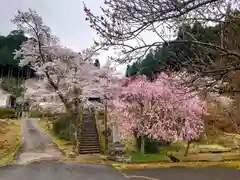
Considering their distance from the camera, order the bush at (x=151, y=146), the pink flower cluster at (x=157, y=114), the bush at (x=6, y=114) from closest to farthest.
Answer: the pink flower cluster at (x=157, y=114)
the bush at (x=151, y=146)
the bush at (x=6, y=114)

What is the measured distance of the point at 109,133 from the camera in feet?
72.2

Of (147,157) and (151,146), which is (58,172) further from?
(151,146)

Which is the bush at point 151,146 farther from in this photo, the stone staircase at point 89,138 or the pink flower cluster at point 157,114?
the stone staircase at point 89,138

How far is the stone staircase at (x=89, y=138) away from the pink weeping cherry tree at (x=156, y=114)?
1.93 metres

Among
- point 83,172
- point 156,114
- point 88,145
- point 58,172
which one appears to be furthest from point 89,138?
point 58,172

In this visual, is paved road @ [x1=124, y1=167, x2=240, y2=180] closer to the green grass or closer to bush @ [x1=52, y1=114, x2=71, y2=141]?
the green grass

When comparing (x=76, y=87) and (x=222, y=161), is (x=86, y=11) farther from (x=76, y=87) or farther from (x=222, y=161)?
(x=76, y=87)

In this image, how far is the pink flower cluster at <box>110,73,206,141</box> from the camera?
1982 cm

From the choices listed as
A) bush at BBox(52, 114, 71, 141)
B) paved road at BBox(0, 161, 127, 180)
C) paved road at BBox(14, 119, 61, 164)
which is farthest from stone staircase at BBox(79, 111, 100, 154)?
paved road at BBox(0, 161, 127, 180)

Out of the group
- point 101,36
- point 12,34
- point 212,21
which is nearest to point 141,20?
point 101,36

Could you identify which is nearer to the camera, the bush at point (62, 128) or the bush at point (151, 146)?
the bush at point (151, 146)

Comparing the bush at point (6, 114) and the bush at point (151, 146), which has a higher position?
the bush at point (6, 114)

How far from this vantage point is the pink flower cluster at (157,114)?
19.8m

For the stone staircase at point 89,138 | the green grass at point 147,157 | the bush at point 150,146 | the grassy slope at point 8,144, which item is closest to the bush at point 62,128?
the stone staircase at point 89,138
